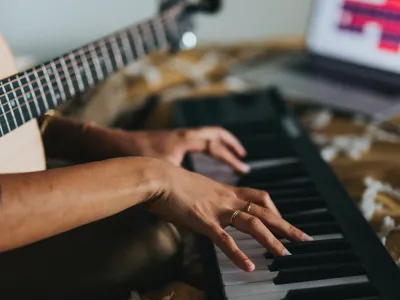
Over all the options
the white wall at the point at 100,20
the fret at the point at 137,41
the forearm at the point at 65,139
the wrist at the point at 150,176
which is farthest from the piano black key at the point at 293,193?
the white wall at the point at 100,20

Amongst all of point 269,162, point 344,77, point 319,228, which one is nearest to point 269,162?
point 269,162

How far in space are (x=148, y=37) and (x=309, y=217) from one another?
1.84 feet

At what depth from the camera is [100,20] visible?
5.29ft

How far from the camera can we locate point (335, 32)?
1352 millimetres

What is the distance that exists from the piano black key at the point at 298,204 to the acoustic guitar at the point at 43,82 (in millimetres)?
378

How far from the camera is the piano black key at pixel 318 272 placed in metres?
0.72

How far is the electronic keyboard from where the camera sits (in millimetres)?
711

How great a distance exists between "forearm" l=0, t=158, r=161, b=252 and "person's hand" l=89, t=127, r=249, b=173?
24 cm

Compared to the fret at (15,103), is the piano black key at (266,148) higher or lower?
lower

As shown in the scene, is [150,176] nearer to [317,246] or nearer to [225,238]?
[225,238]

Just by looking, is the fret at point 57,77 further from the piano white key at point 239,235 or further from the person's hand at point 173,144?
the piano white key at point 239,235

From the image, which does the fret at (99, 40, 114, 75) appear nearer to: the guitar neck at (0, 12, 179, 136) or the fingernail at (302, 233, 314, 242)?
the guitar neck at (0, 12, 179, 136)

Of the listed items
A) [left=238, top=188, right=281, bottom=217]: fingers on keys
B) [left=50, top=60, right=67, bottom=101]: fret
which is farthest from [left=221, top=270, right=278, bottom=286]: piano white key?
[left=50, top=60, right=67, bottom=101]: fret

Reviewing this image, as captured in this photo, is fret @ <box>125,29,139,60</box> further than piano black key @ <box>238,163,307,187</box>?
Yes
